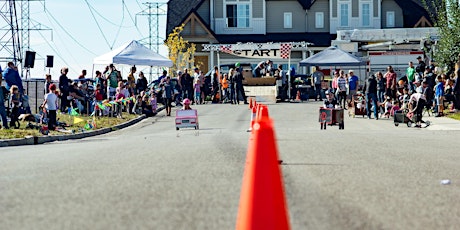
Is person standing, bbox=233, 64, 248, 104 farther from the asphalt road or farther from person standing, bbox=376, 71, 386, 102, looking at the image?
the asphalt road

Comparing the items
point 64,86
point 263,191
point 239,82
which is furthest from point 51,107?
point 263,191

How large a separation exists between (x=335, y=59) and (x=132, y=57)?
11.9 metres

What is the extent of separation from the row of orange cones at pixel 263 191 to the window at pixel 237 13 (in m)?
59.1

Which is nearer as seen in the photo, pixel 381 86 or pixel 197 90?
pixel 381 86

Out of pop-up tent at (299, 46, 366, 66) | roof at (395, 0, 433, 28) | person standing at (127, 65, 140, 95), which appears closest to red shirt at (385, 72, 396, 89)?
pop-up tent at (299, 46, 366, 66)

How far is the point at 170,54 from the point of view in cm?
6266

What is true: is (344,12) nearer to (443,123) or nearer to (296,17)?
(296,17)

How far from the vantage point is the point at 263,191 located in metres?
5.10

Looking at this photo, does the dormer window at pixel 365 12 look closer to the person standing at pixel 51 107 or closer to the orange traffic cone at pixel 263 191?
the person standing at pixel 51 107

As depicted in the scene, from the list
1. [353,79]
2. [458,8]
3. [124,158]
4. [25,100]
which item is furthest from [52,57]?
[124,158]

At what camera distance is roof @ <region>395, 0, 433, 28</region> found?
2534 inches

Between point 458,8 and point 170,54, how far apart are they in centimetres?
3089

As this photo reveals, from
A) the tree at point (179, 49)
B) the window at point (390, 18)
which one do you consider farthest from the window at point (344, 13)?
the tree at point (179, 49)

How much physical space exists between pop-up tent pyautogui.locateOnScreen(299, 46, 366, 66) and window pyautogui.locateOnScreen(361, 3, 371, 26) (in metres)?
20.9
